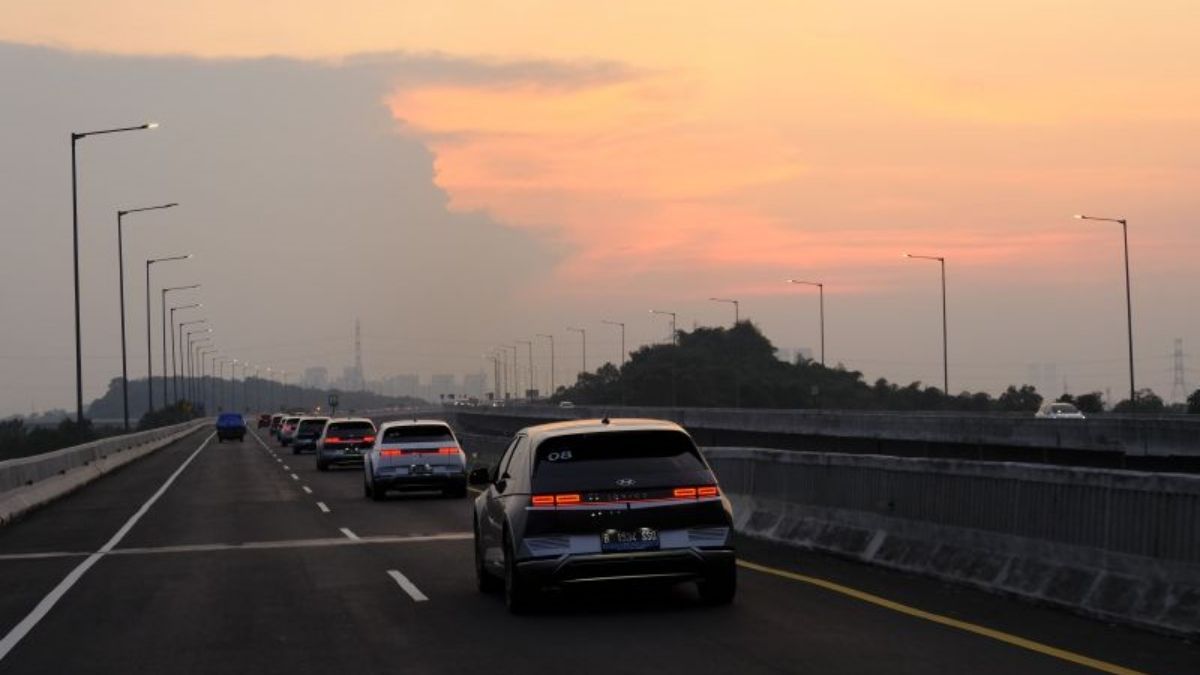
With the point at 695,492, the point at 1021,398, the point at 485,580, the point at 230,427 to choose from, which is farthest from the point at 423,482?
the point at 1021,398

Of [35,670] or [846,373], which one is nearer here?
[35,670]

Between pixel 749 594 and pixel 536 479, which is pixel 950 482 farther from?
pixel 536 479

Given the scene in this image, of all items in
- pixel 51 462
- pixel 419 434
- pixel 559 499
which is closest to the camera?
pixel 559 499

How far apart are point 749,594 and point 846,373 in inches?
6011

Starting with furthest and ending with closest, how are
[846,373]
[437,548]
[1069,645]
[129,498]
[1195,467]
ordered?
1. [846,373]
2. [1195,467]
3. [129,498]
4. [437,548]
5. [1069,645]

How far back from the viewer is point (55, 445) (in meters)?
55.6

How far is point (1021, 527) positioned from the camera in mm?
13969

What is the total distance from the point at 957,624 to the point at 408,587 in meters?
5.95

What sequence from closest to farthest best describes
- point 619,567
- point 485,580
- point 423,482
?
1. point 619,567
2. point 485,580
3. point 423,482

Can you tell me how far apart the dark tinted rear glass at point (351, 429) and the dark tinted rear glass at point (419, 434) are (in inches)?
579

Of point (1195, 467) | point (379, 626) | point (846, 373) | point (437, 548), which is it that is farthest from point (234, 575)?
point (846, 373)

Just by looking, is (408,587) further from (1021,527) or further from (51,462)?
(51,462)

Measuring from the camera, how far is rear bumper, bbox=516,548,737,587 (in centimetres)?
1364

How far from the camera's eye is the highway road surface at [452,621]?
11156 mm
